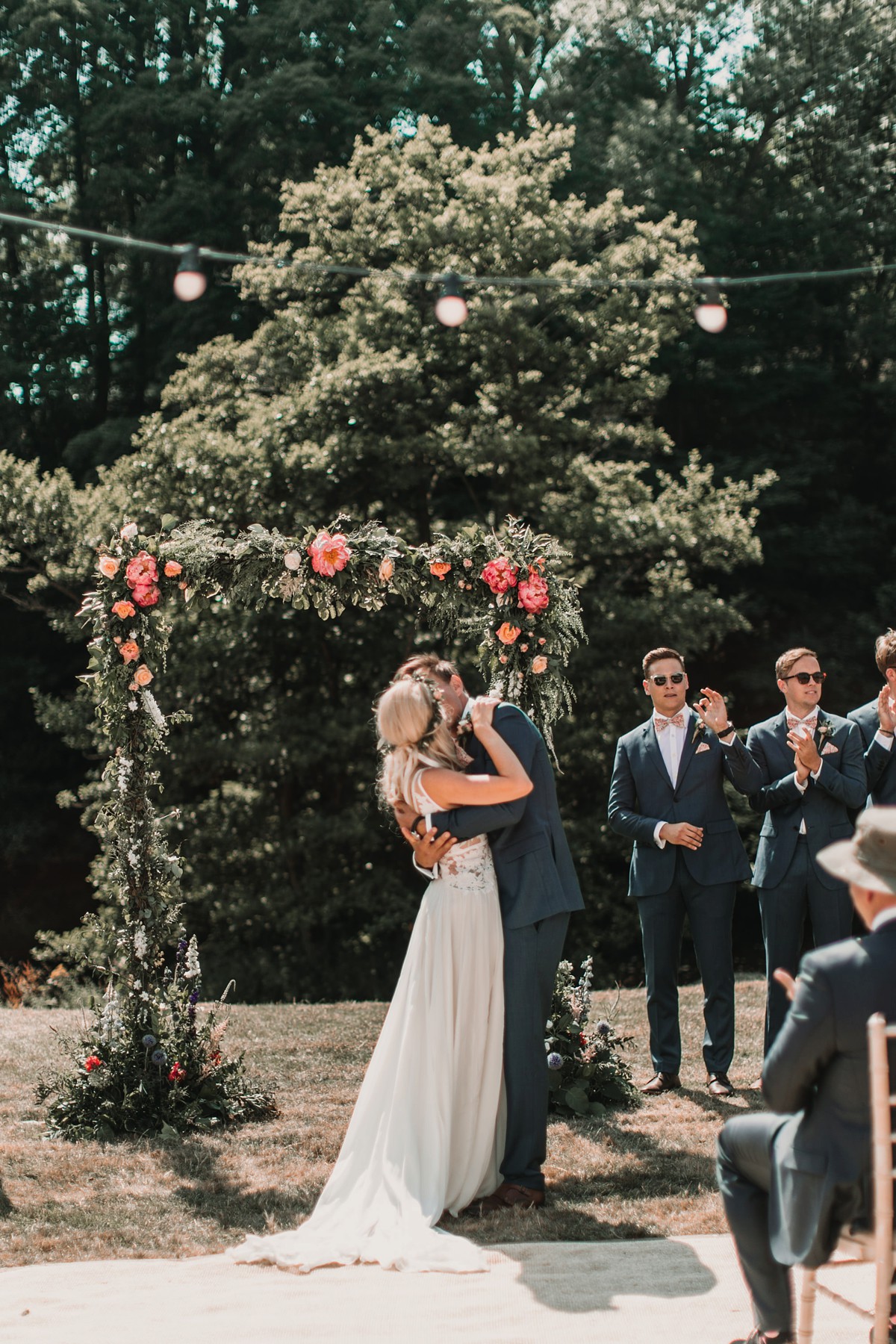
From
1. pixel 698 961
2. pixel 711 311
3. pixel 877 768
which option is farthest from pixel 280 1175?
pixel 711 311

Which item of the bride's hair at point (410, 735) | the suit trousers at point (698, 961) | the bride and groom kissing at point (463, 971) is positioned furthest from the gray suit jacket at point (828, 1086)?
the suit trousers at point (698, 961)

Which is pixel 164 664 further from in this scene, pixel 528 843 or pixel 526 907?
pixel 526 907

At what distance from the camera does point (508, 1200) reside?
187 inches

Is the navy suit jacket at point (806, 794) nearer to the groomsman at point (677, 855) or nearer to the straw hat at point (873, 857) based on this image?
the groomsman at point (677, 855)

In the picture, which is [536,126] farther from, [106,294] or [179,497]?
[106,294]

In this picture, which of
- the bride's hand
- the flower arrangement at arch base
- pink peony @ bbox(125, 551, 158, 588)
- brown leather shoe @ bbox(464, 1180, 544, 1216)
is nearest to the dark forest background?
pink peony @ bbox(125, 551, 158, 588)

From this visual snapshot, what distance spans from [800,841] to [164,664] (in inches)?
125

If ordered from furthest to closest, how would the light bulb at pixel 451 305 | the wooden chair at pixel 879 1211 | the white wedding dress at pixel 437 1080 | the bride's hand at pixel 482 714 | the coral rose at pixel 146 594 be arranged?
1. the coral rose at pixel 146 594
2. the light bulb at pixel 451 305
3. the bride's hand at pixel 482 714
4. the white wedding dress at pixel 437 1080
5. the wooden chair at pixel 879 1211

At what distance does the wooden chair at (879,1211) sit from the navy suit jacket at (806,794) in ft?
9.90

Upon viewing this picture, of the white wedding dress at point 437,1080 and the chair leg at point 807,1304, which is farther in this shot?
the white wedding dress at point 437,1080

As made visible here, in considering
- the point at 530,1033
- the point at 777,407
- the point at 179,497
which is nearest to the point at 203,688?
the point at 179,497

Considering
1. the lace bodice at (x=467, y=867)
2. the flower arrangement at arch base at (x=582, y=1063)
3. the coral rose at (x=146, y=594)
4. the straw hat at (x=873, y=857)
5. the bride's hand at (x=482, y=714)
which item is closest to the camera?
the straw hat at (x=873, y=857)

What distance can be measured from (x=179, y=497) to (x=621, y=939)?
25.0 feet

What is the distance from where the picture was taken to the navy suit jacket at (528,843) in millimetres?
4922
